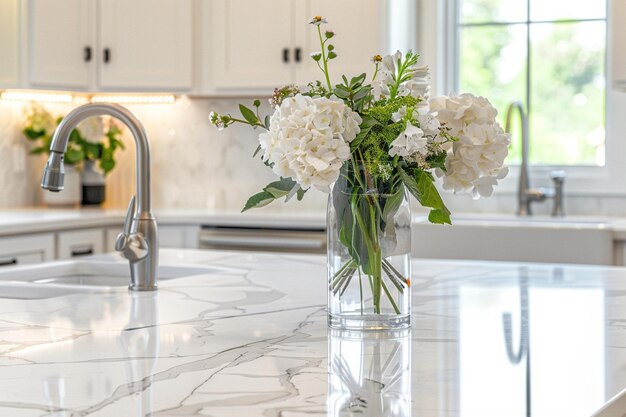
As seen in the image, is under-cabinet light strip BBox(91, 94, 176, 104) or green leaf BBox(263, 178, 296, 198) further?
under-cabinet light strip BBox(91, 94, 176, 104)

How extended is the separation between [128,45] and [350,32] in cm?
99

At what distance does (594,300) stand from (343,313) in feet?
1.92

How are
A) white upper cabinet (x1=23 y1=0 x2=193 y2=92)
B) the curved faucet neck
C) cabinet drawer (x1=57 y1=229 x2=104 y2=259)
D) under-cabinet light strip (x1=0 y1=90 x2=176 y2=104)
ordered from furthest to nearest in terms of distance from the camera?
under-cabinet light strip (x1=0 y1=90 x2=176 y2=104), white upper cabinet (x1=23 y1=0 x2=193 y2=92), cabinet drawer (x1=57 y1=229 x2=104 y2=259), the curved faucet neck

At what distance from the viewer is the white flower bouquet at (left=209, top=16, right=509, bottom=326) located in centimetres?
126

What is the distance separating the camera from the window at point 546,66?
160 inches

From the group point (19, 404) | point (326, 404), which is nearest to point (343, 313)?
point (326, 404)

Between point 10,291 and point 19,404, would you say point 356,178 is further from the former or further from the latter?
point 10,291

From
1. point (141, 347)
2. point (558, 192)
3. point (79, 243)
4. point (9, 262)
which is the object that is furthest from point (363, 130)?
point (558, 192)

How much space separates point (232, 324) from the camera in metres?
1.48

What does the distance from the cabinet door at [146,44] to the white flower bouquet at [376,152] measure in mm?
2840

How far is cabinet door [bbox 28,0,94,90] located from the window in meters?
1.66

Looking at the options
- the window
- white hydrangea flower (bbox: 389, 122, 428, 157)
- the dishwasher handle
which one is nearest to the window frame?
the window

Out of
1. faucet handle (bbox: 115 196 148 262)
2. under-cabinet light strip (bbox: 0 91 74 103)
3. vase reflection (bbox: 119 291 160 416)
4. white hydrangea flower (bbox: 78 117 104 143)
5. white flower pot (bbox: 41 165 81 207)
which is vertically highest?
under-cabinet light strip (bbox: 0 91 74 103)

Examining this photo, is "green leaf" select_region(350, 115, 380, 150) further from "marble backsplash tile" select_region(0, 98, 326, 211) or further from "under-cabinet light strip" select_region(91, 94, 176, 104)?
"under-cabinet light strip" select_region(91, 94, 176, 104)
